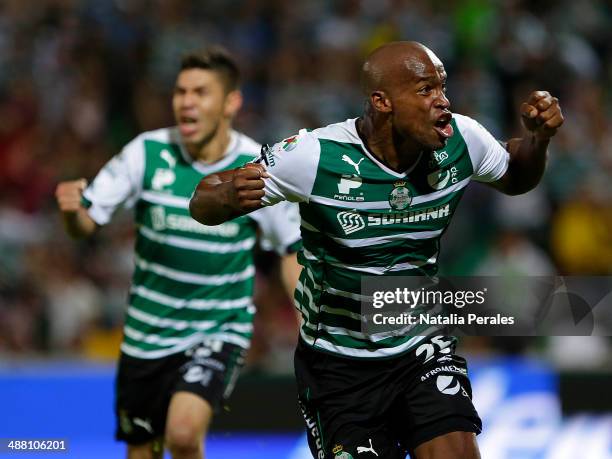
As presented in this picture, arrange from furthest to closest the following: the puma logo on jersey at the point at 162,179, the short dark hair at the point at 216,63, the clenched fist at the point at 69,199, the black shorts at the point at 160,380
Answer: the short dark hair at the point at 216,63 → the puma logo on jersey at the point at 162,179 → the black shorts at the point at 160,380 → the clenched fist at the point at 69,199

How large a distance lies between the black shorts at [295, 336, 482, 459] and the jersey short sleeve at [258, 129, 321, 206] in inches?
29.9

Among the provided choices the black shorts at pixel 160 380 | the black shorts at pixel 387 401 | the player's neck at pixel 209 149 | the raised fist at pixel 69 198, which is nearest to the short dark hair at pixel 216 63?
the player's neck at pixel 209 149

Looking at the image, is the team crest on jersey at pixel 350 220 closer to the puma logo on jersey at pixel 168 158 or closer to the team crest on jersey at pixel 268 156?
the team crest on jersey at pixel 268 156

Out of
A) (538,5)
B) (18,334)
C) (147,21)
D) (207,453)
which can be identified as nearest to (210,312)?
(207,453)

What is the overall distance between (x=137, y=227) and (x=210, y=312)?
638 mm

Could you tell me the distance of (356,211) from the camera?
481 centimetres

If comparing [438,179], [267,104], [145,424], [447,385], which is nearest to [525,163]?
[438,179]

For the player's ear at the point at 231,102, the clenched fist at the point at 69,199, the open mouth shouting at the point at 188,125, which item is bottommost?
the clenched fist at the point at 69,199

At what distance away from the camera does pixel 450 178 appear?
4977mm

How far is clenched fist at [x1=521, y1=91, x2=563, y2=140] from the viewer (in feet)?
16.0

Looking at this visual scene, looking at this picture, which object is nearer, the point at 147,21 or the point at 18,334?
the point at 18,334

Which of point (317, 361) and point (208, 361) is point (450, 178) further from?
point (208, 361)

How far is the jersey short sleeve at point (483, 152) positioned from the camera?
5039 millimetres

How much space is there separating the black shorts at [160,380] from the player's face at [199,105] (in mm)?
1174
